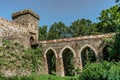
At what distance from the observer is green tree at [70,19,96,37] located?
3219cm

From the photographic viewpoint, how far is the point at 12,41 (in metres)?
Answer: 18.1

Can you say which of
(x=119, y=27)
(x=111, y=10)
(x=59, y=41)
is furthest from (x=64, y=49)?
(x=111, y=10)

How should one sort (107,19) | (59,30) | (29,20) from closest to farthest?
1. (29,20)
2. (107,19)
3. (59,30)

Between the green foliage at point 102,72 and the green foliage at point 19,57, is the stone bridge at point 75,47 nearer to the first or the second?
the green foliage at point 19,57

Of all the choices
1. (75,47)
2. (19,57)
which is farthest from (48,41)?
(19,57)

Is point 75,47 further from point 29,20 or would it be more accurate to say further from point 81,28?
point 81,28

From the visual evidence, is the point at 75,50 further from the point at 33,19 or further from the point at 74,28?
the point at 74,28

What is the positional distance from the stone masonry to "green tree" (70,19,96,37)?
1251 cm

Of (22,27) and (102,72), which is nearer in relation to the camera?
(102,72)

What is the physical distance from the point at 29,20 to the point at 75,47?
5479 millimetres

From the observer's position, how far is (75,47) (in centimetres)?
1875

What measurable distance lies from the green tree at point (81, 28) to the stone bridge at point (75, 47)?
13.3 metres

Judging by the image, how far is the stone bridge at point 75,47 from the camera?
17.9 m

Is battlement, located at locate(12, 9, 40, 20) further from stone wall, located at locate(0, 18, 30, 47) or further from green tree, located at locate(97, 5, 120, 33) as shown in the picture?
green tree, located at locate(97, 5, 120, 33)
